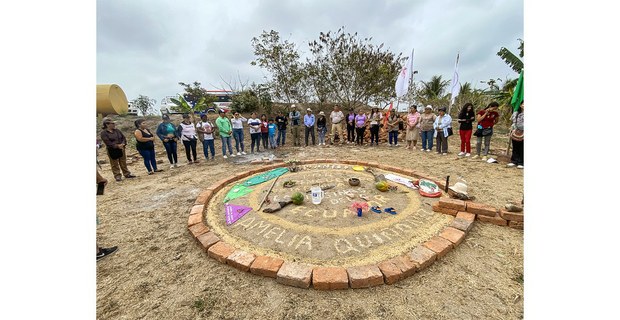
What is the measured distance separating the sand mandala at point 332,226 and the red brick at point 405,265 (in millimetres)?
174

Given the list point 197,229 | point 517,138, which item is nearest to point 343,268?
point 197,229

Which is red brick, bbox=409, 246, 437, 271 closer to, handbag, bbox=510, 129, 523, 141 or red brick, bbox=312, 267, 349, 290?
red brick, bbox=312, 267, 349, 290

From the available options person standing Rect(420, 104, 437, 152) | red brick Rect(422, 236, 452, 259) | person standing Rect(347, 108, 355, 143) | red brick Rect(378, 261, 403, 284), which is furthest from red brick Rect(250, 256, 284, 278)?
person standing Rect(347, 108, 355, 143)

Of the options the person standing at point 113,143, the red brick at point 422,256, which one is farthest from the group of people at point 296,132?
the red brick at point 422,256

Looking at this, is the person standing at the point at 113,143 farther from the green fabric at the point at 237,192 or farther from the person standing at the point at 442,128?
the person standing at the point at 442,128

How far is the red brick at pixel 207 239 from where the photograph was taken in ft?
7.95

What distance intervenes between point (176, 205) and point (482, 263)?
13.3ft

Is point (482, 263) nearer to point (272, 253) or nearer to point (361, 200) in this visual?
point (361, 200)

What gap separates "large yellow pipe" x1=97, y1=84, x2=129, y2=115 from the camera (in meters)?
12.9

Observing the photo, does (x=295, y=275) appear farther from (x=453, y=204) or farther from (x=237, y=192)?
(x=237, y=192)

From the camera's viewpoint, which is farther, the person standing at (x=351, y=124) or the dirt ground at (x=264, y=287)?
the person standing at (x=351, y=124)

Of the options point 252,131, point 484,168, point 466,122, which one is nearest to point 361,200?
point 484,168

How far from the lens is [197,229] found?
9.02 feet

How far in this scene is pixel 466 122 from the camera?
6.34 metres
